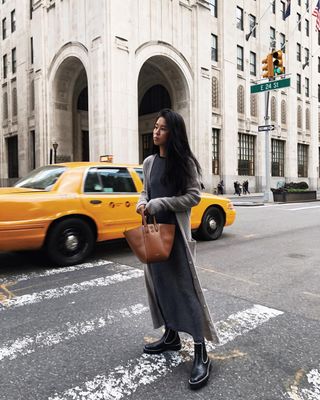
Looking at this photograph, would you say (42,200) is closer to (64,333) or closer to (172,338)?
(64,333)

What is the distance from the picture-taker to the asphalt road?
2.48m

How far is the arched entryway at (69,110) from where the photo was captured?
105 ft

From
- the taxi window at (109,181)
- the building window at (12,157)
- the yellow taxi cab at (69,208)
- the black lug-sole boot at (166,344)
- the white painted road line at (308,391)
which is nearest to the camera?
the white painted road line at (308,391)

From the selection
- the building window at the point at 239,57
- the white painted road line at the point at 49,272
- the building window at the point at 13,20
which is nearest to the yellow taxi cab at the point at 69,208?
the white painted road line at the point at 49,272

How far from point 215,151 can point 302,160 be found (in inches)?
699

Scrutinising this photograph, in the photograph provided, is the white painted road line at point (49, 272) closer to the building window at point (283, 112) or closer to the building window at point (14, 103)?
the building window at point (14, 103)

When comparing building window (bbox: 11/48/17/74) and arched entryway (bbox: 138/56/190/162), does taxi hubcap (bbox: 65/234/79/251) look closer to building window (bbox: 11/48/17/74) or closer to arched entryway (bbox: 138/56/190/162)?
arched entryway (bbox: 138/56/190/162)

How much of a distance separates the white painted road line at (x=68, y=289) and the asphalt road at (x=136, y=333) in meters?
0.01

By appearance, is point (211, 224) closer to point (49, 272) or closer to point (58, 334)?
point (49, 272)

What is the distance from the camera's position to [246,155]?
37.6 meters

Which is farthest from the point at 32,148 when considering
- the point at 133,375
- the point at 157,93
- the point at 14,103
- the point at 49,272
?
the point at 133,375

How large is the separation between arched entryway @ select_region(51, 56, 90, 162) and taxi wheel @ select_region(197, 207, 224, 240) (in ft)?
85.3

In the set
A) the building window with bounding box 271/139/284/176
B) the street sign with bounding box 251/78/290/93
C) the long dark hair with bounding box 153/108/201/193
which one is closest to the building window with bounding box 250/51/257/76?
the building window with bounding box 271/139/284/176

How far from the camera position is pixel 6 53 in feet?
129
